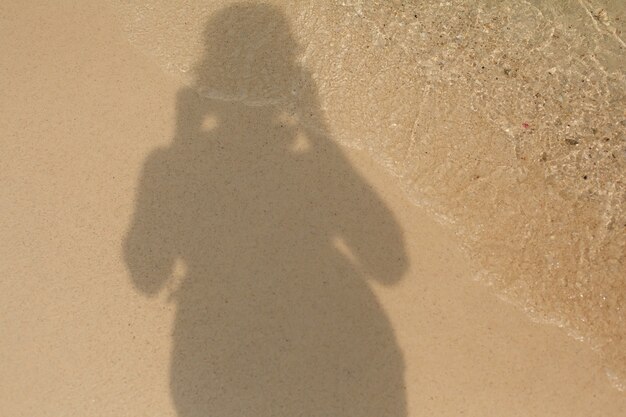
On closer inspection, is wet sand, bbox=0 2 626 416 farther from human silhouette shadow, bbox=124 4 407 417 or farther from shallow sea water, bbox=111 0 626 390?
shallow sea water, bbox=111 0 626 390

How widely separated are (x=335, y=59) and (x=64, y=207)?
1545 mm

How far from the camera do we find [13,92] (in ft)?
8.71

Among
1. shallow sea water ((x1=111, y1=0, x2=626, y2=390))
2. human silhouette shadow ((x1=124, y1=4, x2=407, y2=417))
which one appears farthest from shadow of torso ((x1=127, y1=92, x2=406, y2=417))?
shallow sea water ((x1=111, y1=0, x2=626, y2=390))

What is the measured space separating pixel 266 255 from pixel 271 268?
0.07 m

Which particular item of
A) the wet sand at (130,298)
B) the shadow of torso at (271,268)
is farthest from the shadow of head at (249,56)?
the wet sand at (130,298)

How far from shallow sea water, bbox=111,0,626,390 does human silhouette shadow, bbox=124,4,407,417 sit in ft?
0.39

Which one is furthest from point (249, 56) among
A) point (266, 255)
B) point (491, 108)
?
point (491, 108)

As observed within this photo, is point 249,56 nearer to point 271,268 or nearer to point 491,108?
point 271,268

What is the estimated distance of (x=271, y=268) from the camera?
2.33 meters

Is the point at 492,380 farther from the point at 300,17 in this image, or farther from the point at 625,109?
the point at 300,17

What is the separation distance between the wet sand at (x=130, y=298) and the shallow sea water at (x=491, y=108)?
0.45 ft

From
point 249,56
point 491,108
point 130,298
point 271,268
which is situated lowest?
point 130,298

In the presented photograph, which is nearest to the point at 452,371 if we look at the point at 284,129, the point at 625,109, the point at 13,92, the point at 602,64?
the point at 284,129

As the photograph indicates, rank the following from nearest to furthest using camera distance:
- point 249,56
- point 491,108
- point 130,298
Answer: point 130,298, point 491,108, point 249,56
